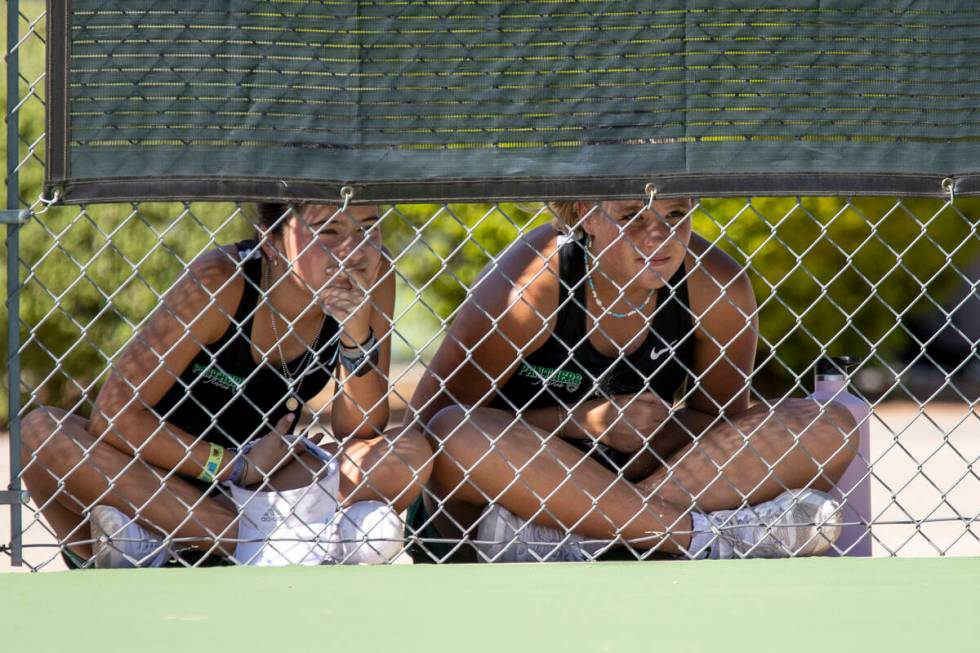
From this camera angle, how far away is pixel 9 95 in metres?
2.92

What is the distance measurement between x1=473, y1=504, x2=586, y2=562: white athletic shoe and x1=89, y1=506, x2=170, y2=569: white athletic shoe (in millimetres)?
785

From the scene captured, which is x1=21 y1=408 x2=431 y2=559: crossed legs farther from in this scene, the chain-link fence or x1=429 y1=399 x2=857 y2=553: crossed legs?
x1=429 y1=399 x2=857 y2=553: crossed legs

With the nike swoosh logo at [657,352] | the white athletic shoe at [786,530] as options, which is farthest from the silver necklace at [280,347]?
the white athletic shoe at [786,530]

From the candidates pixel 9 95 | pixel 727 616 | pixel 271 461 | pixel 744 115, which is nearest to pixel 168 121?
pixel 9 95

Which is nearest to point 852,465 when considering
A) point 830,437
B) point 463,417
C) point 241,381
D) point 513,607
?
point 830,437

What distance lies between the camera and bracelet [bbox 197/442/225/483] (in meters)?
3.44

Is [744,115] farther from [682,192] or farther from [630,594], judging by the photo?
[630,594]

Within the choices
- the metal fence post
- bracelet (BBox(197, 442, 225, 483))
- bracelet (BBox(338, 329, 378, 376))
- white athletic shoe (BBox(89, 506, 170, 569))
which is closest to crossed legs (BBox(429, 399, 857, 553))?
bracelet (BBox(338, 329, 378, 376))

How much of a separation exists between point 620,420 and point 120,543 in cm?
128

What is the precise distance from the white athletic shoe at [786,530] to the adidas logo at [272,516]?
107 cm

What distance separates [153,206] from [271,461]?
500 centimetres

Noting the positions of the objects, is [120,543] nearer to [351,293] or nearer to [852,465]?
[351,293]

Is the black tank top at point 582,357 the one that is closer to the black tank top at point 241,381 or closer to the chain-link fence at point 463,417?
the chain-link fence at point 463,417

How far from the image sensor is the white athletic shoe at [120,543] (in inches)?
129
